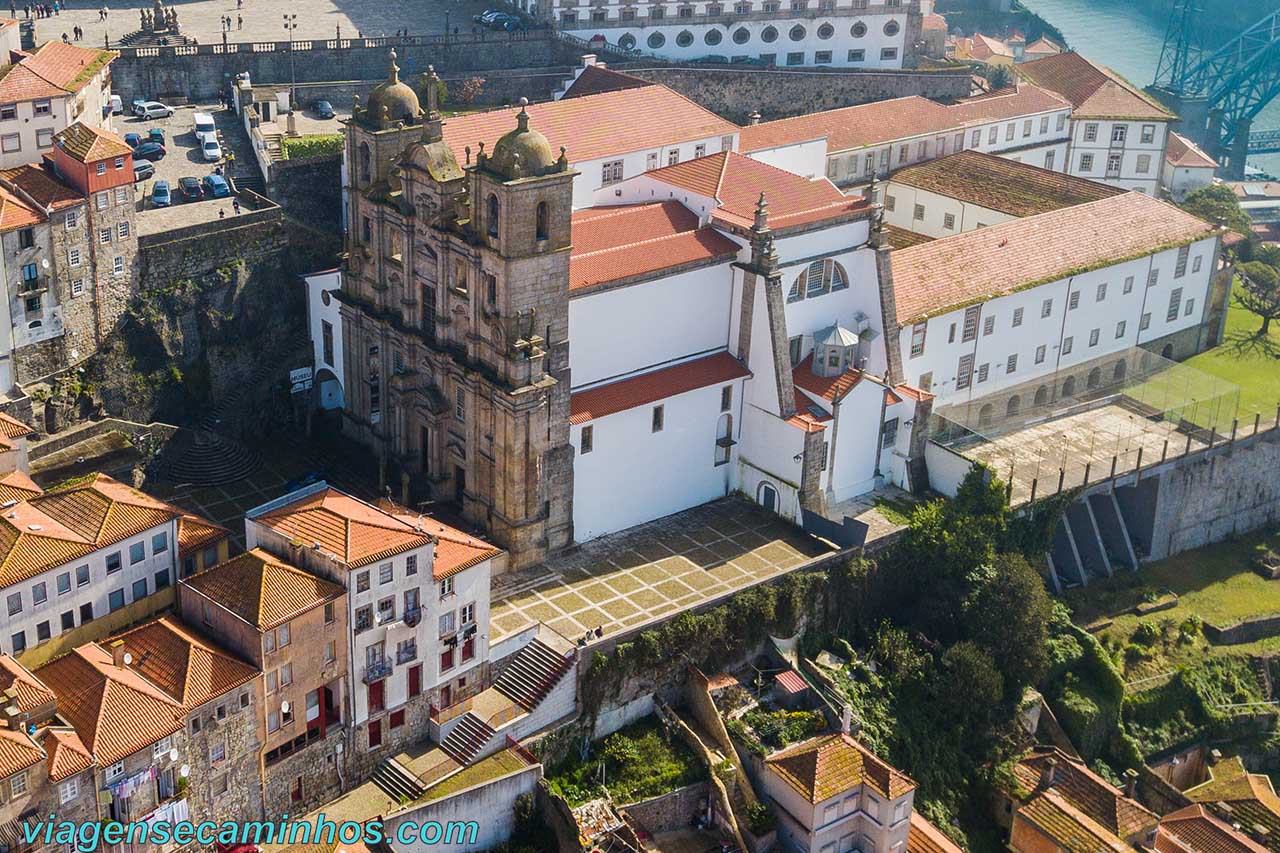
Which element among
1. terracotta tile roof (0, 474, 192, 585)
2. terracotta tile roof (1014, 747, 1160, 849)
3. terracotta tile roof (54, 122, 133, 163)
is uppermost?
terracotta tile roof (54, 122, 133, 163)

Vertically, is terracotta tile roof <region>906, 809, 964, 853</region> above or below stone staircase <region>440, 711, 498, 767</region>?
below

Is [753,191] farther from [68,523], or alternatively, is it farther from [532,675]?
[68,523]

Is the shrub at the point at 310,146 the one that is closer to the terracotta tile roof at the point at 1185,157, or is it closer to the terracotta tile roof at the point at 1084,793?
the terracotta tile roof at the point at 1084,793

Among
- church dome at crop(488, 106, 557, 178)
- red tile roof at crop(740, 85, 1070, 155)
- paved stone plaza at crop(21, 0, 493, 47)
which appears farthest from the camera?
A: paved stone plaza at crop(21, 0, 493, 47)

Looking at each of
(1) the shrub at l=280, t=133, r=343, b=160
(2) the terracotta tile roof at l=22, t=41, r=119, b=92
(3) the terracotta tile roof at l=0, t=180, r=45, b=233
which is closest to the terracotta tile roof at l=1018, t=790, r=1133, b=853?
(1) the shrub at l=280, t=133, r=343, b=160

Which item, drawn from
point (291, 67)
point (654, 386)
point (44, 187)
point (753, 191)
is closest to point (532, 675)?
point (654, 386)

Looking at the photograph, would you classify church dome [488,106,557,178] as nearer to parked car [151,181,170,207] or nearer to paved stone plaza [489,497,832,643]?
paved stone plaza [489,497,832,643]
